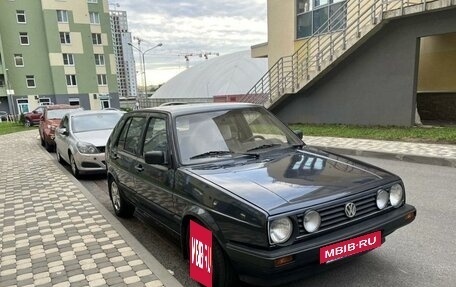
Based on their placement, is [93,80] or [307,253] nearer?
[307,253]

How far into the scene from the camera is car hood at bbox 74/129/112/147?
842cm

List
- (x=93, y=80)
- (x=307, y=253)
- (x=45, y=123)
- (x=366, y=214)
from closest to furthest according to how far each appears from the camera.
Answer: (x=307, y=253)
(x=366, y=214)
(x=45, y=123)
(x=93, y=80)

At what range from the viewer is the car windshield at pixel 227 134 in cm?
377

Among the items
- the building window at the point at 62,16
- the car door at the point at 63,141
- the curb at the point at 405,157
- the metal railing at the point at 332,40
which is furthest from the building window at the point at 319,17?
the building window at the point at 62,16

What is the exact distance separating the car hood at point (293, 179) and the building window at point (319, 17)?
472 inches

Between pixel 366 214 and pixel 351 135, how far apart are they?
9.18 m

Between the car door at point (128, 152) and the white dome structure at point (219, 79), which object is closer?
the car door at point (128, 152)

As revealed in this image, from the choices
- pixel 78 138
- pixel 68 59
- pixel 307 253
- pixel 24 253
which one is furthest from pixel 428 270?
pixel 68 59

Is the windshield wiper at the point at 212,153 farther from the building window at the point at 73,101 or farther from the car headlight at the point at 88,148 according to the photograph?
the building window at the point at 73,101

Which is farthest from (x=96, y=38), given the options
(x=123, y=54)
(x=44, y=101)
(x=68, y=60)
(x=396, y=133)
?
(x=396, y=133)

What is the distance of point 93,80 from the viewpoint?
164ft

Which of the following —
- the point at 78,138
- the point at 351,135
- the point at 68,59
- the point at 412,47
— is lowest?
the point at 351,135

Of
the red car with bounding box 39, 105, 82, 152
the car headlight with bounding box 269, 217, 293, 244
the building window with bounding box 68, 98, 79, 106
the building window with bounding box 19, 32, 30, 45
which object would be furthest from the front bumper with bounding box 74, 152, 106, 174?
the building window with bounding box 19, 32, 30, 45

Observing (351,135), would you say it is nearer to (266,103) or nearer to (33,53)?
(266,103)
